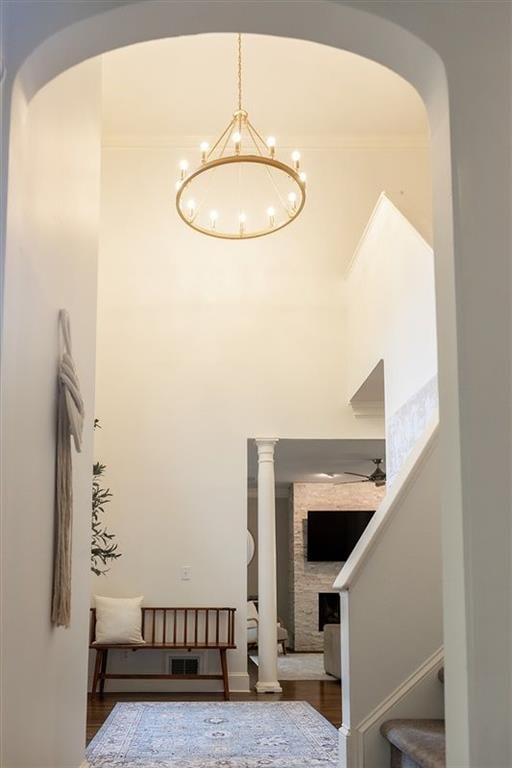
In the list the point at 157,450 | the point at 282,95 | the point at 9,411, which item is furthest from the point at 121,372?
the point at 9,411

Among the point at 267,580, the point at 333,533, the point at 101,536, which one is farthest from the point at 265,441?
the point at 333,533

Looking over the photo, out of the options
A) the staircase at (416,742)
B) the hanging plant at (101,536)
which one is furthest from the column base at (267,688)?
the staircase at (416,742)

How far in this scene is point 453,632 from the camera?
1968mm

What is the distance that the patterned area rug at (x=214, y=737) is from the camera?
4848 mm

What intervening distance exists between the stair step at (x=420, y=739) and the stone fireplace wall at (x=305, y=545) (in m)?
10.3

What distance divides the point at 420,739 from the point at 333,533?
10738 mm

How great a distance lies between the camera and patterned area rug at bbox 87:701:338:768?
15.9 feet

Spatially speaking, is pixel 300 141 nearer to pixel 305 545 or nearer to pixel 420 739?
pixel 420 739

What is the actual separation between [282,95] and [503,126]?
21.6 feet

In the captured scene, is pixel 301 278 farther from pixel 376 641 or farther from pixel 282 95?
pixel 376 641

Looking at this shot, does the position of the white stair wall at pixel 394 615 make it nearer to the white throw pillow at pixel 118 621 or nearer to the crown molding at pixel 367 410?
the white throw pillow at pixel 118 621

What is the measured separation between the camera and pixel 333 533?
1419 cm

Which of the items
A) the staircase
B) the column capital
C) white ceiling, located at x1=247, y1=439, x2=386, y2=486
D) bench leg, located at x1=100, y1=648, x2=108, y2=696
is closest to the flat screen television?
white ceiling, located at x1=247, y1=439, x2=386, y2=486

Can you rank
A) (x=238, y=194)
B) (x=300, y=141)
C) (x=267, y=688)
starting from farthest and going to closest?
(x=300, y=141)
(x=238, y=194)
(x=267, y=688)
